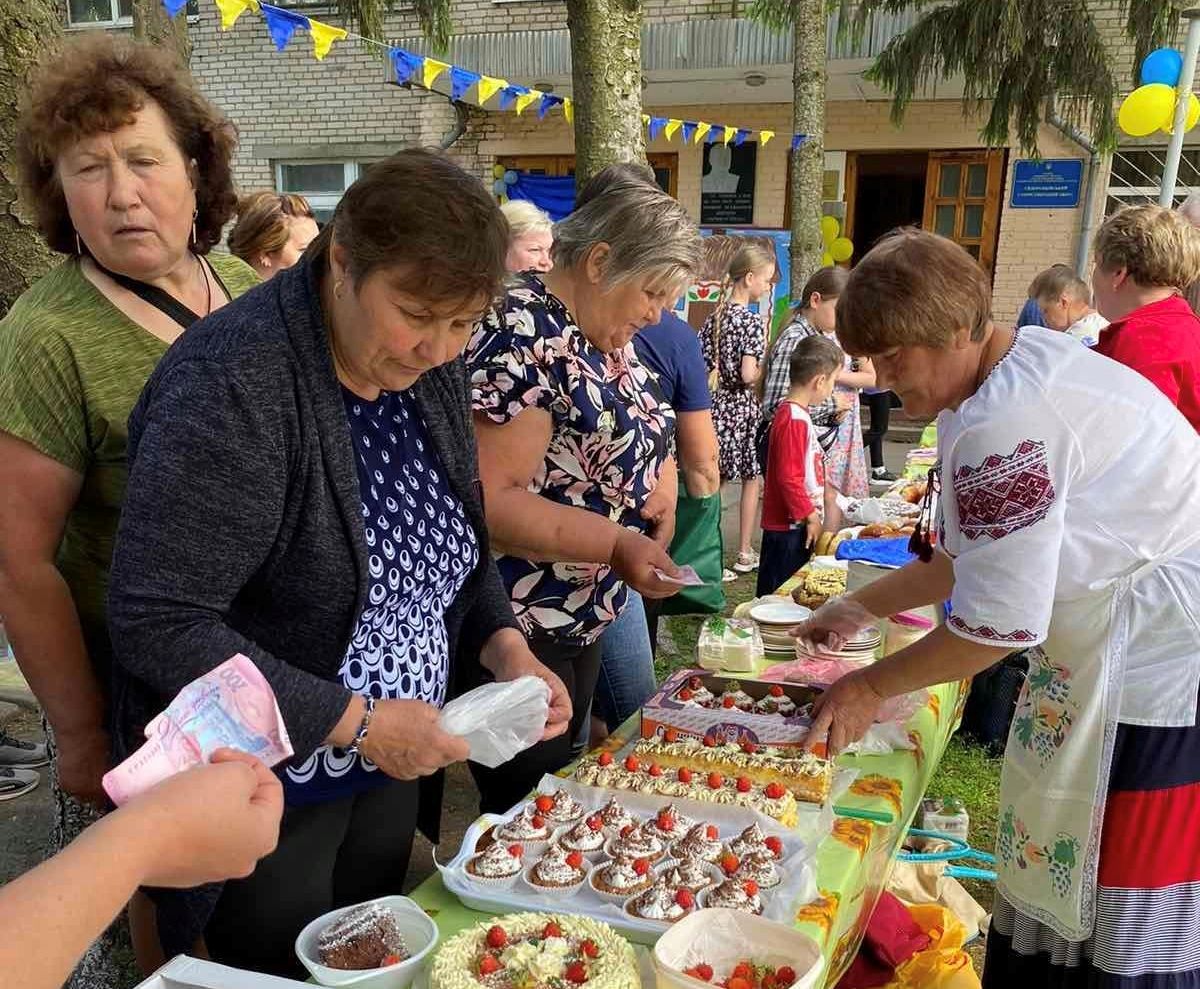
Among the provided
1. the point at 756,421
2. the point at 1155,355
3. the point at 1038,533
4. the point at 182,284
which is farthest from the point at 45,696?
the point at 756,421

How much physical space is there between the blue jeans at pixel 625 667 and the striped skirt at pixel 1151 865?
1.26 meters

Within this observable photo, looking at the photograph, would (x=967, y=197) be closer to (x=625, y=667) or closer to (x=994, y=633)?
(x=625, y=667)

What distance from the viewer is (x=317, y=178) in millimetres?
12641

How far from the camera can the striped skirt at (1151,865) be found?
1750 mm

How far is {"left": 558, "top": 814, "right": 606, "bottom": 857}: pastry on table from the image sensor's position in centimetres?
165

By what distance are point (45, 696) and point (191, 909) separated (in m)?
0.50

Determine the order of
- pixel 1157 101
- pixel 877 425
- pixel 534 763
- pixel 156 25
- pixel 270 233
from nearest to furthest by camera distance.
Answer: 1. pixel 534 763
2. pixel 270 233
3. pixel 156 25
4. pixel 1157 101
5. pixel 877 425

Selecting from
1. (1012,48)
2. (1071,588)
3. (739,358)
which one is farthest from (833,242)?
(1071,588)

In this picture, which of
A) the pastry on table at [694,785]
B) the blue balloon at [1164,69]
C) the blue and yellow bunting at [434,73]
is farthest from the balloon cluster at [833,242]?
the pastry on table at [694,785]

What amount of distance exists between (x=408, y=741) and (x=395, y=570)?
0.26 meters

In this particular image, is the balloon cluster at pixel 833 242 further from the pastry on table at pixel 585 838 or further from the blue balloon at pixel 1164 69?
the pastry on table at pixel 585 838

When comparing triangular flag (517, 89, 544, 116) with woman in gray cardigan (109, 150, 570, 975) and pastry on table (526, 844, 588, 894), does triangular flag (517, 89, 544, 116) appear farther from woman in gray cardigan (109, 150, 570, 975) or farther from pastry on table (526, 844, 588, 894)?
pastry on table (526, 844, 588, 894)

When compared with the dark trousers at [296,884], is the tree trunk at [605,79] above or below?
above

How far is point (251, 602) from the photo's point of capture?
141 cm
